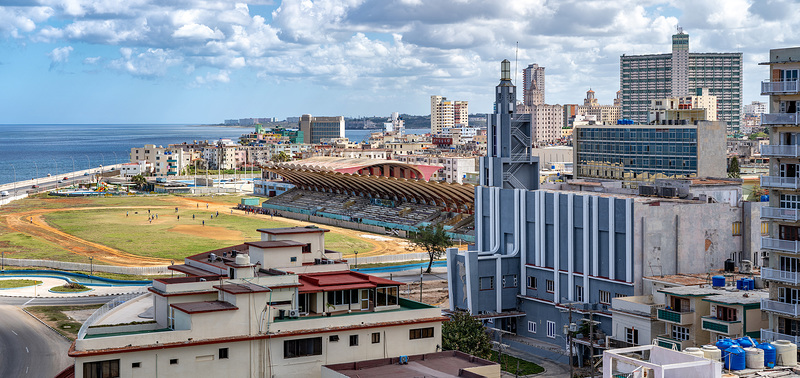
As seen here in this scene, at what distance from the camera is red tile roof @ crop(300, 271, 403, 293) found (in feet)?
141

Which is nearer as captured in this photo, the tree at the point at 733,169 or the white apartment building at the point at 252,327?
the white apartment building at the point at 252,327

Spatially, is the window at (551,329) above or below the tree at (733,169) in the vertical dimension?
below

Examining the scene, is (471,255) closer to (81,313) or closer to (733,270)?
(733,270)

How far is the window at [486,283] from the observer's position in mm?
63406

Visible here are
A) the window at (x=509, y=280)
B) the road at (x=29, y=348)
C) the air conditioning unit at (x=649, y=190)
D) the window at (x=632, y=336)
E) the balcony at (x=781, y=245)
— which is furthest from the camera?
the air conditioning unit at (x=649, y=190)

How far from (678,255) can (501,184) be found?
1558 centimetres

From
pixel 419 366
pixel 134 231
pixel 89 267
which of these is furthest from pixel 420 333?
pixel 134 231

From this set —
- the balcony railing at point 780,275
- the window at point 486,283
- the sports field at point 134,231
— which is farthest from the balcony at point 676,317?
the sports field at point 134,231

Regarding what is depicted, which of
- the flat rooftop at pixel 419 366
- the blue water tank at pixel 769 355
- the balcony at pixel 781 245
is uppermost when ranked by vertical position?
the balcony at pixel 781 245

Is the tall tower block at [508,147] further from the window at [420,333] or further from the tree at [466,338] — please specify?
the window at [420,333]

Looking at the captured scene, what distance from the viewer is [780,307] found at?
1752 inches

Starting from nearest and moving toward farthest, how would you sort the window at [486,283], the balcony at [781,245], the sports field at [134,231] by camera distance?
the balcony at [781,245]
the window at [486,283]
the sports field at [134,231]

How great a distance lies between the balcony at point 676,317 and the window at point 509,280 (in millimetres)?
15986

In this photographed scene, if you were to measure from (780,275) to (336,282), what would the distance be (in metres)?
21.5
